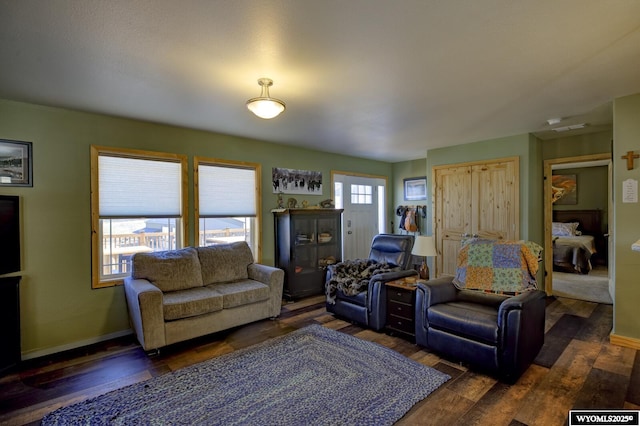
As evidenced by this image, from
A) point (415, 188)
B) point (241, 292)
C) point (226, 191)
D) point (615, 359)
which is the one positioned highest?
point (415, 188)

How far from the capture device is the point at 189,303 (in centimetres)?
323

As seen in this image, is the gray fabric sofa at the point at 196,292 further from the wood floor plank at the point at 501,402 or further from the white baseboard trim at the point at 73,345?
the wood floor plank at the point at 501,402

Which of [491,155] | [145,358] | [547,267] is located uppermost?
[491,155]

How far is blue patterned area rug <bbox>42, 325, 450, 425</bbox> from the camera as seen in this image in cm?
213

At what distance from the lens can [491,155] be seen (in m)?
4.92

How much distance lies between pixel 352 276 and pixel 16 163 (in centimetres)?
371

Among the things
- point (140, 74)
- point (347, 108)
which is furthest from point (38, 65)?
point (347, 108)

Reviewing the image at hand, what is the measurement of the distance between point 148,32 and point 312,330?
313 cm

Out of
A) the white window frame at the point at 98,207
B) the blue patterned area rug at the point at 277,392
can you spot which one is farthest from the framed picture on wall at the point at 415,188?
the white window frame at the point at 98,207

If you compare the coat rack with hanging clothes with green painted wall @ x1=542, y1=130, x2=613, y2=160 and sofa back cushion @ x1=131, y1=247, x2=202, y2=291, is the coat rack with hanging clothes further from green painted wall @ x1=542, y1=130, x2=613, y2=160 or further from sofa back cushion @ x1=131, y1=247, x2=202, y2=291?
sofa back cushion @ x1=131, y1=247, x2=202, y2=291

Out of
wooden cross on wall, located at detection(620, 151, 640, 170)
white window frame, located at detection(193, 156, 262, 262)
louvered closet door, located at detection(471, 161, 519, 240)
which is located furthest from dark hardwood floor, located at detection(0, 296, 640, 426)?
wooden cross on wall, located at detection(620, 151, 640, 170)

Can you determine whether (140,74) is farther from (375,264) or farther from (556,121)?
(556,121)

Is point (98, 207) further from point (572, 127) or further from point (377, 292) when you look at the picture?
point (572, 127)

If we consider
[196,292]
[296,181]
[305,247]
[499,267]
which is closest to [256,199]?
[296,181]
